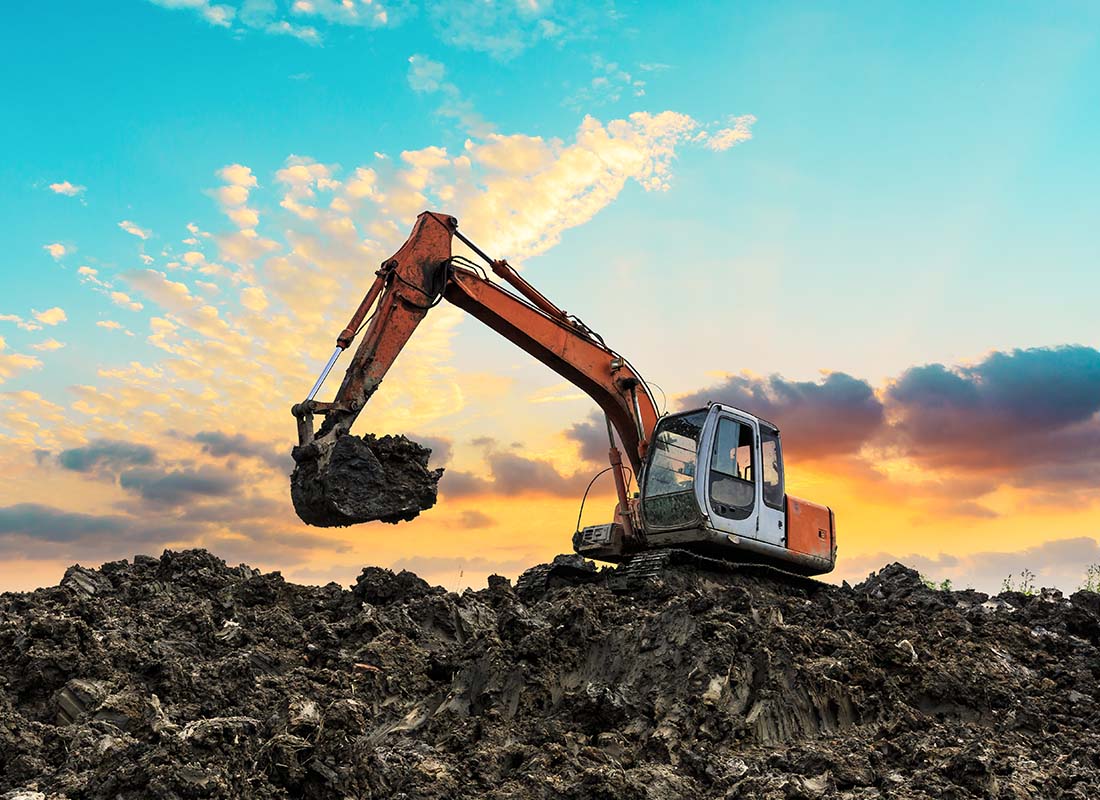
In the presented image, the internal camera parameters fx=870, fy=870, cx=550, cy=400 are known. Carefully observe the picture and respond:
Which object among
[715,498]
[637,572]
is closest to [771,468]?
[715,498]

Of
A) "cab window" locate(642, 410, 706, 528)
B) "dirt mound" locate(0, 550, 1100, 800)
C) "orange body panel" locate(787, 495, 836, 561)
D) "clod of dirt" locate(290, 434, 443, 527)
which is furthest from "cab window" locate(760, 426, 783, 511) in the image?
"clod of dirt" locate(290, 434, 443, 527)

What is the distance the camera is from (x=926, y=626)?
9.27 meters

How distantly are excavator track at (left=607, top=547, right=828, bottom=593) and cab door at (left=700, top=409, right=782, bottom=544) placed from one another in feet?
1.38

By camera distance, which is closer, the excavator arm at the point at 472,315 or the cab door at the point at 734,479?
the excavator arm at the point at 472,315

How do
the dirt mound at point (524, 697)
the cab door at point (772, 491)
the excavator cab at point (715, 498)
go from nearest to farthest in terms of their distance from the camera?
1. the dirt mound at point (524, 697)
2. the excavator cab at point (715, 498)
3. the cab door at point (772, 491)

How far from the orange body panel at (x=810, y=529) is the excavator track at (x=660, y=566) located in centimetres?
54

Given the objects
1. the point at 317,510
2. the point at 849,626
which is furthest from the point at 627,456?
the point at 317,510

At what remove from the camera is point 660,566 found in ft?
33.3

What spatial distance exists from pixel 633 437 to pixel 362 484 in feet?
15.3

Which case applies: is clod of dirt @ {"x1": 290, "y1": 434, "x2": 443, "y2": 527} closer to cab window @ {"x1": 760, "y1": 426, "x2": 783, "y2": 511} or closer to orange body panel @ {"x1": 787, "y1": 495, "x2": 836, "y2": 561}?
cab window @ {"x1": 760, "y1": 426, "x2": 783, "y2": 511}

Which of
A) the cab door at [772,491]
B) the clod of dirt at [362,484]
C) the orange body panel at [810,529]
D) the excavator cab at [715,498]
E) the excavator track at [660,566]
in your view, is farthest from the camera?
the orange body panel at [810,529]

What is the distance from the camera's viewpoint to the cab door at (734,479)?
10508mm

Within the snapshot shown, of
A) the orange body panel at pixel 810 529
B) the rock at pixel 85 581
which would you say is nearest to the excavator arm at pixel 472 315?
the orange body panel at pixel 810 529

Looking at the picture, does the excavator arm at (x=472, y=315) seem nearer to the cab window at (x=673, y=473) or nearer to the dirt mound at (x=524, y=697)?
the cab window at (x=673, y=473)
